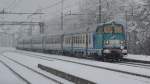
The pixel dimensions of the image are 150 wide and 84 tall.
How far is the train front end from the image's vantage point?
31203 mm

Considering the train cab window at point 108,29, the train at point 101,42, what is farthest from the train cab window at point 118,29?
the train cab window at point 108,29

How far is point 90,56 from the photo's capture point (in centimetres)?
3547

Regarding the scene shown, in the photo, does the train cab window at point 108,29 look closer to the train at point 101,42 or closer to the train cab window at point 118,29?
the train at point 101,42

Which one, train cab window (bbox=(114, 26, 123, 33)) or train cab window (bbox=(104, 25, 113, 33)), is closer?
train cab window (bbox=(104, 25, 113, 33))

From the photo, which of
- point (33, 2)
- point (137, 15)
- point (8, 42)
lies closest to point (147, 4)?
point (137, 15)

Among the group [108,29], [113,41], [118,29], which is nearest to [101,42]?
[113,41]

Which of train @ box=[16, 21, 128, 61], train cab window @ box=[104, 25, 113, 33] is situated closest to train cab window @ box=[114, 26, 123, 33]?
train @ box=[16, 21, 128, 61]

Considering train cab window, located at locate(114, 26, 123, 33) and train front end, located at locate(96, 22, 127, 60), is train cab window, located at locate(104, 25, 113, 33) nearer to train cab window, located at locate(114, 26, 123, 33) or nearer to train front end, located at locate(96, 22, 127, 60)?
train front end, located at locate(96, 22, 127, 60)

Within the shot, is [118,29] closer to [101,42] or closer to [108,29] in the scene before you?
[108,29]

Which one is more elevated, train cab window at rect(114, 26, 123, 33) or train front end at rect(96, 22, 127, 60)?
train cab window at rect(114, 26, 123, 33)

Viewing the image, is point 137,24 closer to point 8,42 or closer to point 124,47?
point 124,47

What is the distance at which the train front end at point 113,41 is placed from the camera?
31203 mm

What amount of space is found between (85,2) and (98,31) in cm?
5101

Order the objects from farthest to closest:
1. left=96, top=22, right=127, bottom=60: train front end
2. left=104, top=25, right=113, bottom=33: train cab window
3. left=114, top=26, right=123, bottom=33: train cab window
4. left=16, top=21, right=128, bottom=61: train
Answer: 1. left=114, top=26, right=123, bottom=33: train cab window
2. left=104, top=25, right=113, bottom=33: train cab window
3. left=16, top=21, right=128, bottom=61: train
4. left=96, top=22, right=127, bottom=60: train front end
